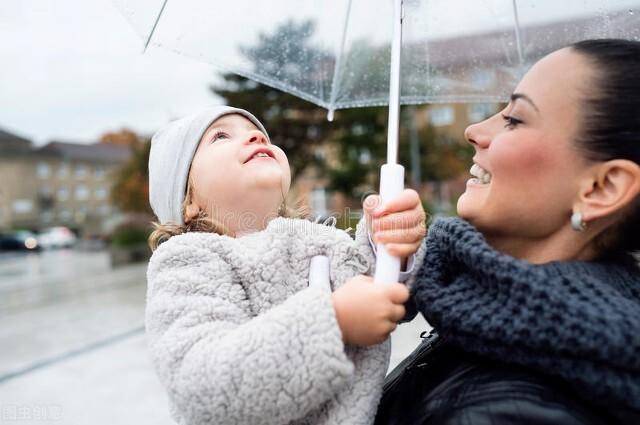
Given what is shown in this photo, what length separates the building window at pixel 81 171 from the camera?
45284 millimetres

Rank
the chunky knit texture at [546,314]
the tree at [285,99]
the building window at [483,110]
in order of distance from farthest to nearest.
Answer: the building window at [483,110]
the tree at [285,99]
the chunky knit texture at [546,314]

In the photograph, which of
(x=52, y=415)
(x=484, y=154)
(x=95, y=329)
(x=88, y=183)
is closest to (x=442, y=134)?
(x=95, y=329)

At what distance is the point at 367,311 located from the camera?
3.04ft

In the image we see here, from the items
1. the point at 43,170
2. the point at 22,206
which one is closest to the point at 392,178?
the point at 43,170

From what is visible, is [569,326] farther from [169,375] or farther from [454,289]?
[169,375]

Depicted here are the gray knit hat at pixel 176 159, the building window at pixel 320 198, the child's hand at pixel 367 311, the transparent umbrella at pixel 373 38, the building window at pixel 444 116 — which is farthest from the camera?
the building window at pixel 444 116

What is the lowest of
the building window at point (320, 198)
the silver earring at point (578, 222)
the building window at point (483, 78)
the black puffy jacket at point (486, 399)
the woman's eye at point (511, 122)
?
the building window at point (320, 198)

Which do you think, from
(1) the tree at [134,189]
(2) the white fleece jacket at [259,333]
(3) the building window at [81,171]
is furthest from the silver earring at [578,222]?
(3) the building window at [81,171]

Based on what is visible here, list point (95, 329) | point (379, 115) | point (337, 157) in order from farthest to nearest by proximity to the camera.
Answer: point (337, 157)
point (379, 115)
point (95, 329)

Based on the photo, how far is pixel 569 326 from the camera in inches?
31.8

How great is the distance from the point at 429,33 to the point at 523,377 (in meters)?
1.21

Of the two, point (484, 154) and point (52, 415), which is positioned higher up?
point (484, 154)

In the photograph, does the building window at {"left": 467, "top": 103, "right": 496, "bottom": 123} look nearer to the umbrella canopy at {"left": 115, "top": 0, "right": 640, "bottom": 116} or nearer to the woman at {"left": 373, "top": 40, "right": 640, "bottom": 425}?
the umbrella canopy at {"left": 115, "top": 0, "right": 640, "bottom": 116}

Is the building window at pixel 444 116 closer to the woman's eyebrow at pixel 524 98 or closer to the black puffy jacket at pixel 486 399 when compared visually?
the woman's eyebrow at pixel 524 98
